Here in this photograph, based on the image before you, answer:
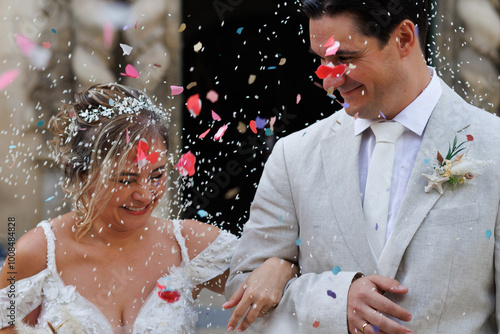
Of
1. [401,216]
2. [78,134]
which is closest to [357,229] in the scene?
[401,216]

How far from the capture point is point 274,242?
2.65 metres

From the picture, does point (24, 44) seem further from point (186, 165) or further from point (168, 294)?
point (168, 294)

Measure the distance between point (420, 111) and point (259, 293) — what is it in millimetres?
901

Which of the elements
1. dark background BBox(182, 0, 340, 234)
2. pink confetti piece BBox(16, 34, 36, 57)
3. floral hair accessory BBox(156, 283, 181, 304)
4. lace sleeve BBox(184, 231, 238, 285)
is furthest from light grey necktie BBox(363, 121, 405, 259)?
pink confetti piece BBox(16, 34, 36, 57)

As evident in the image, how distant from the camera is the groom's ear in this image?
2.59 metres

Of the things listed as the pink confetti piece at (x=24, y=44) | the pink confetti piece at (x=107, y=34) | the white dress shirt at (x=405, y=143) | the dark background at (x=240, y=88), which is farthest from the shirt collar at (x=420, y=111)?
the pink confetti piece at (x=24, y=44)

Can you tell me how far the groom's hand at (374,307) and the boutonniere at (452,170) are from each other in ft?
1.21

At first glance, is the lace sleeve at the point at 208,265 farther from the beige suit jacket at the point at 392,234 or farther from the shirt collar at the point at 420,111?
the shirt collar at the point at 420,111

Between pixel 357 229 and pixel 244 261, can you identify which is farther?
pixel 244 261

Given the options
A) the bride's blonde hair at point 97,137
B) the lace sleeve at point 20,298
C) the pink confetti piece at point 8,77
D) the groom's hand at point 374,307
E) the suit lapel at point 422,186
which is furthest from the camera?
the pink confetti piece at point 8,77

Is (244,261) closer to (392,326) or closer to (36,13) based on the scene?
(392,326)

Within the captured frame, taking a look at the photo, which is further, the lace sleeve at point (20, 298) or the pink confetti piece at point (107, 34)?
the pink confetti piece at point (107, 34)

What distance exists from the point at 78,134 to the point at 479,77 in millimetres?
4280

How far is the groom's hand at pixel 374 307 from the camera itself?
2.32 metres
